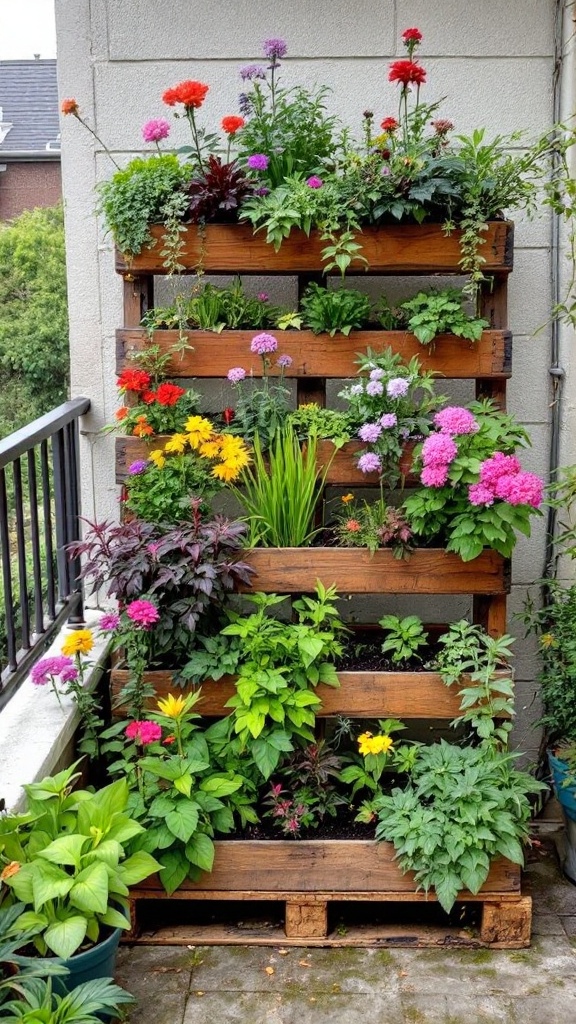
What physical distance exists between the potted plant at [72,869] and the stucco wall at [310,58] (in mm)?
1708

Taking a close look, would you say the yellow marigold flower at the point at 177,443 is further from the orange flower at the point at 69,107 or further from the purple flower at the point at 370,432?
the orange flower at the point at 69,107

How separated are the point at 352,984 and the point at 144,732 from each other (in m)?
0.81

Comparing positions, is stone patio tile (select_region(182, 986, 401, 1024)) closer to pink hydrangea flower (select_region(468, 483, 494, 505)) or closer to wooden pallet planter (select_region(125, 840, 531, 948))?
wooden pallet planter (select_region(125, 840, 531, 948))

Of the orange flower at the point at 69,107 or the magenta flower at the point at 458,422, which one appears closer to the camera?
the magenta flower at the point at 458,422

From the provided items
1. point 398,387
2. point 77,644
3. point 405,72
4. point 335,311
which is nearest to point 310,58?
point 405,72

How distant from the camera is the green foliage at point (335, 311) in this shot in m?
2.40

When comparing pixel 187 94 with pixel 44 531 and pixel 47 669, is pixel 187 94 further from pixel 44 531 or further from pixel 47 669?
pixel 47 669

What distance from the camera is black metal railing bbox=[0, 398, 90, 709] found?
2.25m

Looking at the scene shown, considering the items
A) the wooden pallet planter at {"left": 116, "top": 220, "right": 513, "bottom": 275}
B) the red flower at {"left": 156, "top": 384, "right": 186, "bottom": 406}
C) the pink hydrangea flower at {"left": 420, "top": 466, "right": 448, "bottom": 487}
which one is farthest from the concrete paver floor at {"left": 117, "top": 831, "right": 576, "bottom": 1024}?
the wooden pallet planter at {"left": 116, "top": 220, "right": 513, "bottom": 275}

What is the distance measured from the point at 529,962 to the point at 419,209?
1993 mm

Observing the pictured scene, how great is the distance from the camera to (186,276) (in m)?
2.78

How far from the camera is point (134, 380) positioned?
2363 millimetres

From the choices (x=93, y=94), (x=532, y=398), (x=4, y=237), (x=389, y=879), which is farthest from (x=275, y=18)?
(x=4, y=237)

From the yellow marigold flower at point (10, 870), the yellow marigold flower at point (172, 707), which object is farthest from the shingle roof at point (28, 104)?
the yellow marigold flower at point (10, 870)
